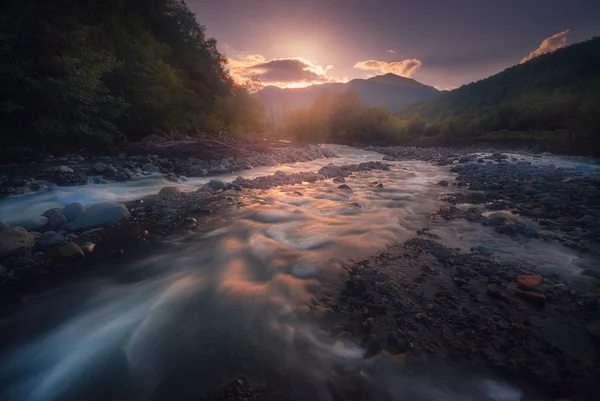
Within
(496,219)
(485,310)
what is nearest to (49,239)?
(485,310)

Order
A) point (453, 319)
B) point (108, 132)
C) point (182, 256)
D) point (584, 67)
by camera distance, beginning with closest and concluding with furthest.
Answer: point (453, 319), point (182, 256), point (108, 132), point (584, 67)

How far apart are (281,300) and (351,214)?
355 cm

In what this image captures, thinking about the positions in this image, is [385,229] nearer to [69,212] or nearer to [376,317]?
[376,317]

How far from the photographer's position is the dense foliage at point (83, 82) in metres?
7.95

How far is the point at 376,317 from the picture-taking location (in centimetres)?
264

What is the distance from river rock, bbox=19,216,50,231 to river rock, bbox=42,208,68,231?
0.07 meters

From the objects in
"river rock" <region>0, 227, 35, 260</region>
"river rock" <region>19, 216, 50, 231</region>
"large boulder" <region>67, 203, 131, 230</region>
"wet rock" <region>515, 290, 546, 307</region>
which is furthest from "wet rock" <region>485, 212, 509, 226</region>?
"river rock" <region>19, 216, 50, 231</region>

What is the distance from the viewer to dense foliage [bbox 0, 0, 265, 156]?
795 cm

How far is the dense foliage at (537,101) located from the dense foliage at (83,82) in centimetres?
2237

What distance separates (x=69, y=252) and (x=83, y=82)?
7690 millimetres

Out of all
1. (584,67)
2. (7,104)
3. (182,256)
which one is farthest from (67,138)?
(584,67)

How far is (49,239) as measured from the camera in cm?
414

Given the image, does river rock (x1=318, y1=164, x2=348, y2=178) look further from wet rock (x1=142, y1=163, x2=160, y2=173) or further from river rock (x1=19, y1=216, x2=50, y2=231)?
river rock (x1=19, y1=216, x2=50, y2=231)

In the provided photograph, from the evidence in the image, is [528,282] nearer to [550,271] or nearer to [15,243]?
[550,271]
